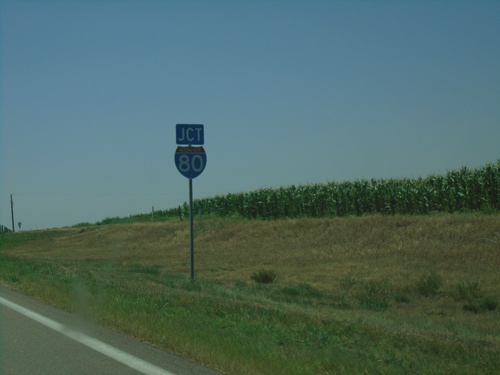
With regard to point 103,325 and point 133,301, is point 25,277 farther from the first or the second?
point 103,325

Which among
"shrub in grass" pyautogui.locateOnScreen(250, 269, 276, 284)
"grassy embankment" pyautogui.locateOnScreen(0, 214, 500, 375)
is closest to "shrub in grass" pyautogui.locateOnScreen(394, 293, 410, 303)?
"grassy embankment" pyautogui.locateOnScreen(0, 214, 500, 375)

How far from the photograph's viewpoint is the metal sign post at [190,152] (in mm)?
17547

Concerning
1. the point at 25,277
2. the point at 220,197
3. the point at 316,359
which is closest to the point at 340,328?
the point at 316,359

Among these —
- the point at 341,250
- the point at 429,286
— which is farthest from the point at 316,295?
the point at 341,250

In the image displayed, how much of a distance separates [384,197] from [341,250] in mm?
11350

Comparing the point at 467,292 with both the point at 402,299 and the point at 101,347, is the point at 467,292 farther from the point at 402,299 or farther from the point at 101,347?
the point at 101,347

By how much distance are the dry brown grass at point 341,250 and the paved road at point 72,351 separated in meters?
12.3

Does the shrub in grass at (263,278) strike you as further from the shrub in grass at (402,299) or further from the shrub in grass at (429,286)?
the shrub in grass at (402,299)

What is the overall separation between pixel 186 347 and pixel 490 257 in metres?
18.6

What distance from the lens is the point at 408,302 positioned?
1842 centimetres

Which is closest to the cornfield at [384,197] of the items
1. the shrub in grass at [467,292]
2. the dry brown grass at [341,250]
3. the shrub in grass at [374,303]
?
the dry brown grass at [341,250]

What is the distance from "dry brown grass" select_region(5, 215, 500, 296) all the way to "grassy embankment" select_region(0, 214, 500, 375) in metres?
0.07

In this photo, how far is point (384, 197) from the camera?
41.4 metres

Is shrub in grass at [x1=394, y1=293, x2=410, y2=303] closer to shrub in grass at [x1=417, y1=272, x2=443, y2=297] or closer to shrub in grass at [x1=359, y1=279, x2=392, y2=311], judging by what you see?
shrub in grass at [x1=359, y1=279, x2=392, y2=311]
